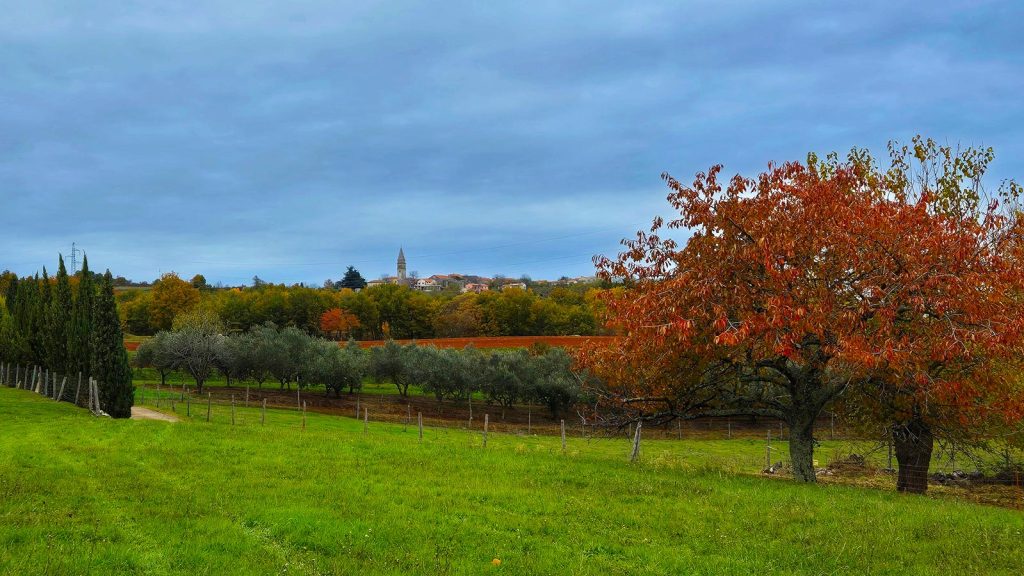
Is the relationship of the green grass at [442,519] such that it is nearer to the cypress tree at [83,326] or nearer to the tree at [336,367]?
the cypress tree at [83,326]

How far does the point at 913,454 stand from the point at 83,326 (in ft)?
131

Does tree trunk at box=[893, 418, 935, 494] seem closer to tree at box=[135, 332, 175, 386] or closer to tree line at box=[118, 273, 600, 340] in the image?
tree at box=[135, 332, 175, 386]

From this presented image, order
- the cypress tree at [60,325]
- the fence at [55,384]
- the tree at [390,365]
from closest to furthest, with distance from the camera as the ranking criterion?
the fence at [55,384] → the cypress tree at [60,325] → the tree at [390,365]

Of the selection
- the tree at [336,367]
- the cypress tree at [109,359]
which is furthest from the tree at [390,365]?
the cypress tree at [109,359]

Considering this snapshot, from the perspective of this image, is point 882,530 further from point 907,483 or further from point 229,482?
point 229,482

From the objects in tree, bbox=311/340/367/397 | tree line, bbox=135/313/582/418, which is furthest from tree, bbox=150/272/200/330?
tree, bbox=311/340/367/397

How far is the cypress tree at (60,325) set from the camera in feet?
134

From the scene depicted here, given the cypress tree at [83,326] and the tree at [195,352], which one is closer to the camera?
the cypress tree at [83,326]

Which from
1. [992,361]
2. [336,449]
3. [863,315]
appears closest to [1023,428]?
[992,361]

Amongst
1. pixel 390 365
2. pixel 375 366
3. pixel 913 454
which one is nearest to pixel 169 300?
pixel 375 366

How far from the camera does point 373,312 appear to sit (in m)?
125

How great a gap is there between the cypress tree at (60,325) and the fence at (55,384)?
0.81 metres

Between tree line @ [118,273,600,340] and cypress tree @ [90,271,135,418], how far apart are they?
81.6m

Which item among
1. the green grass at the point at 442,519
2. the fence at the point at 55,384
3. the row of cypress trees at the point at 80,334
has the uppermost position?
the row of cypress trees at the point at 80,334
